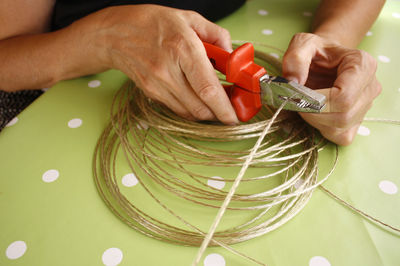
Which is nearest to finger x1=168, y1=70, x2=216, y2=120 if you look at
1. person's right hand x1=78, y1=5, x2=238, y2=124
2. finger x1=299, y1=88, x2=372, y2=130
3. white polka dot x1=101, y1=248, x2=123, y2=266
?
person's right hand x1=78, y1=5, x2=238, y2=124

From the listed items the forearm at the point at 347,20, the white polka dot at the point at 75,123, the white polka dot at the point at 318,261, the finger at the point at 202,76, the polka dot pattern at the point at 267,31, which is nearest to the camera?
the white polka dot at the point at 318,261

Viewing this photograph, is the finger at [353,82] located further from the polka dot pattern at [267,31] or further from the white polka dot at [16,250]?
the white polka dot at [16,250]

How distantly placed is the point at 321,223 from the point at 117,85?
2.02ft

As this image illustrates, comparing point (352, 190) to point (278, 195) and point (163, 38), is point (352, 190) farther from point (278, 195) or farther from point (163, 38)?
point (163, 38)

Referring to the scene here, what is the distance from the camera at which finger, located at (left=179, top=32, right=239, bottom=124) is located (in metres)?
0.63

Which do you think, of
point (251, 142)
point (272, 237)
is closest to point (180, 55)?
point (251, 142)

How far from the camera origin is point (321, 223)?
0.56 meters

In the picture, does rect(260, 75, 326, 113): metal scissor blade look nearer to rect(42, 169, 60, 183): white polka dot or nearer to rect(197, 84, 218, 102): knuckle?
rect(197, 84, 218, 102): knuckle

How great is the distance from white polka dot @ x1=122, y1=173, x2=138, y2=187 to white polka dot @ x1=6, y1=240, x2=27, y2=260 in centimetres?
20

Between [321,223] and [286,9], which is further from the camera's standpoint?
[286,9]

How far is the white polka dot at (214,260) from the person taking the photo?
52 centimetres

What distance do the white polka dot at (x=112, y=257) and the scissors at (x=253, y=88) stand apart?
1.19ft

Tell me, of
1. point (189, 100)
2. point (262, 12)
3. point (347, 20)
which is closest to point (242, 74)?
point (189, 100)

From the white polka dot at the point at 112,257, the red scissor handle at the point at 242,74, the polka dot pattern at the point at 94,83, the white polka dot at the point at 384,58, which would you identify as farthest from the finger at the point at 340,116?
the polka dot pattern at the point at 94,83
